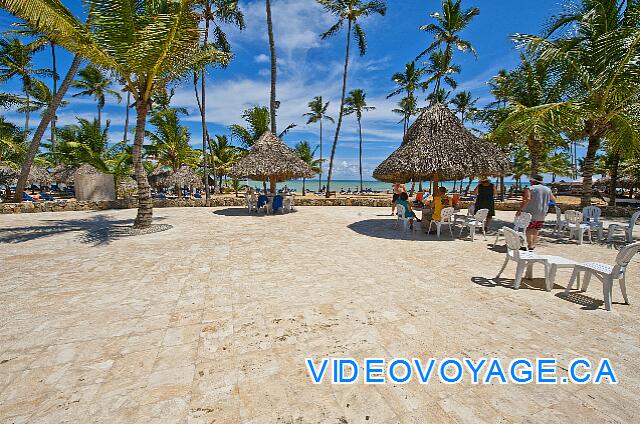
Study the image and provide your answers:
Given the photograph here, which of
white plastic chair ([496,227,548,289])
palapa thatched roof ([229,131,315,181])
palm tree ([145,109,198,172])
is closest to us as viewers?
white plastic chair ([496,227,548,289])

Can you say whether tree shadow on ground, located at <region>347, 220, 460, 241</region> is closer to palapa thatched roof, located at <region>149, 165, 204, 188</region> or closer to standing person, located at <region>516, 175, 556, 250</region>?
standing person, located at <region>516, 175, 556, 250</region>

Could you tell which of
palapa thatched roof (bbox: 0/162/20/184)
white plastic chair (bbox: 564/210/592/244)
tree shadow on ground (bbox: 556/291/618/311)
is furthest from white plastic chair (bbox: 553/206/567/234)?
palapa thatched roof (bbox: 0/162/20/184)

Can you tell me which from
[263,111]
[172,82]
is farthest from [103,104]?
[172,82]

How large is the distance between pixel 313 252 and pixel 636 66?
9.71 m

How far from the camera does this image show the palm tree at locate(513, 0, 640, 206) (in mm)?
6855

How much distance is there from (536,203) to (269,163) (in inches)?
449

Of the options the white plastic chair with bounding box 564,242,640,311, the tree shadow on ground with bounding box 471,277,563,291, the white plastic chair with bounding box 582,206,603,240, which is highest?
the white plastic chair with bounding box 582,206,603,240

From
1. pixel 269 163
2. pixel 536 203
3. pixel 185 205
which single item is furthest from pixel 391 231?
pixel 185 205

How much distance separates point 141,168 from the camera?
871cm

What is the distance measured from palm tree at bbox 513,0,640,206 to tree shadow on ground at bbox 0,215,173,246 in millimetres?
12624

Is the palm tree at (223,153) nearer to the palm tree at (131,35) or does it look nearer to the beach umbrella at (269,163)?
the beach umbrella at (269,163)

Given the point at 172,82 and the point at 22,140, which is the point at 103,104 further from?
the point at 172,82

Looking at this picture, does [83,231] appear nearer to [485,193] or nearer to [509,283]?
[509,283]

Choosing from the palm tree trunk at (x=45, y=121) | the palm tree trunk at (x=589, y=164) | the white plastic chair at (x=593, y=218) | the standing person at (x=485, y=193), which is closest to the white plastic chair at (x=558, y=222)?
the white plastic chair at (x=593, y=218)
